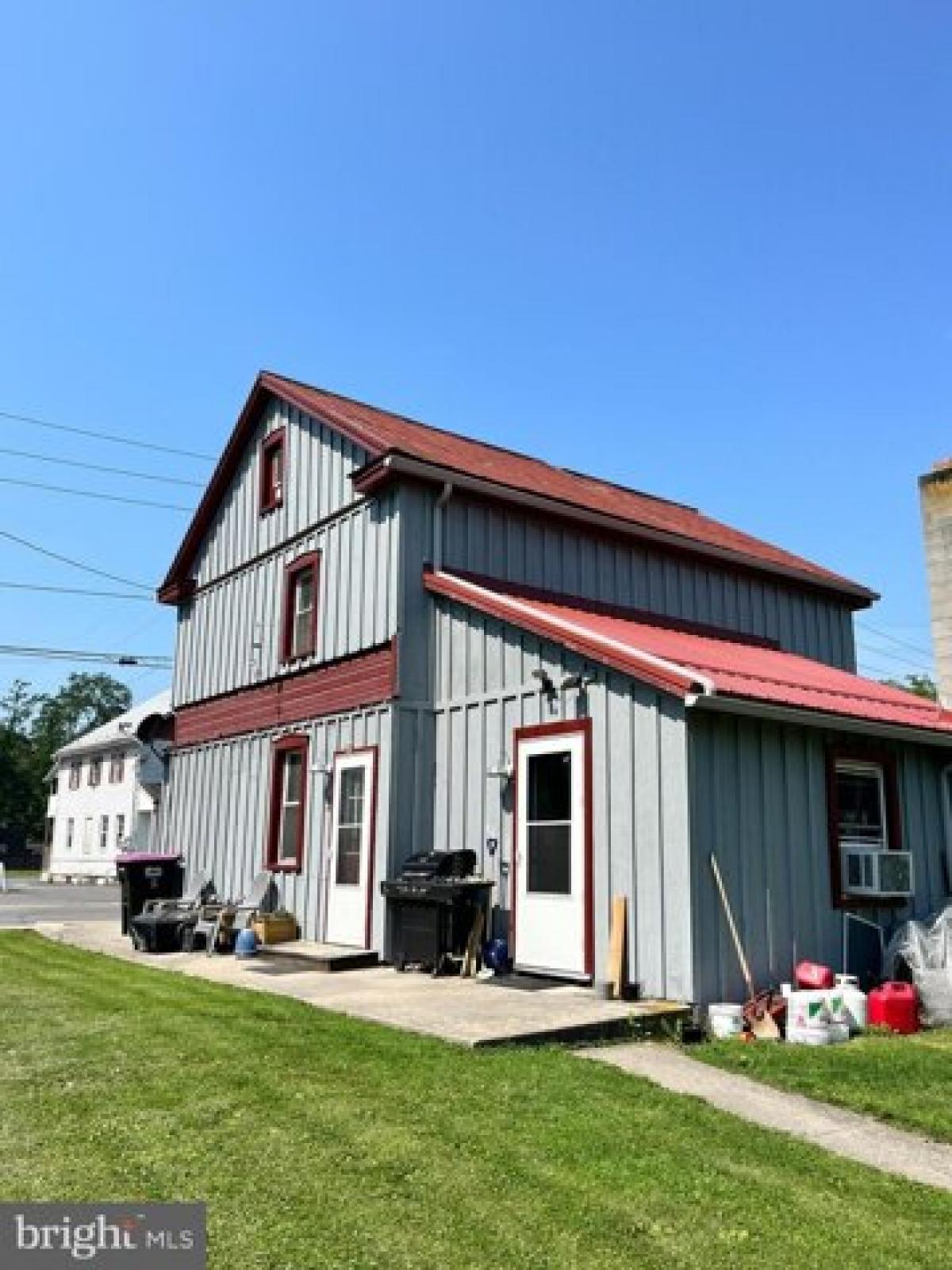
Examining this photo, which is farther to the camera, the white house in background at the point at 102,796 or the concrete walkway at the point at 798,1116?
the white house in background at the point at 102,796

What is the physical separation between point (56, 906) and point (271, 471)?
554 inches

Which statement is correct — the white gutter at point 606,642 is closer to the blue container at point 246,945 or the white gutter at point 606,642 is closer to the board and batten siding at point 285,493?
the board and batten siding at point 285,493

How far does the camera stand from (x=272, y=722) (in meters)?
14.8

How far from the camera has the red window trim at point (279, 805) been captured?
13531 millimetres

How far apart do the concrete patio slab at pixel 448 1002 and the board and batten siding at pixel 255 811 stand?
4.33ft

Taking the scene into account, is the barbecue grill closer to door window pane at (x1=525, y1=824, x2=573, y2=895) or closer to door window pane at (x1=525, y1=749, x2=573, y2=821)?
door window pane at (x1=525, y1=824, x2=573, y2=895)

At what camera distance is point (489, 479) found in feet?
42.3

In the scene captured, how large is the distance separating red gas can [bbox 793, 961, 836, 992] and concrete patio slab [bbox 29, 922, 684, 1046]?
4.02 ft

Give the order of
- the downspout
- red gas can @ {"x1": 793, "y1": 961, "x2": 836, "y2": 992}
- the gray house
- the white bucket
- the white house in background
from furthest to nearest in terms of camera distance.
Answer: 1. the white house in background
2. the downspout
3. the gray house
4. red gas can @ {"x1": 793, "y1": 961, "x2": 836, "y2": 992}
5. the white bucket

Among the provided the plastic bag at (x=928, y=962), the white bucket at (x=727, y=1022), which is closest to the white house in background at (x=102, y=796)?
the plastic bag at (x=928, y=962)

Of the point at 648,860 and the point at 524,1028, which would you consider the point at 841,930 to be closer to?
the point at 648,860

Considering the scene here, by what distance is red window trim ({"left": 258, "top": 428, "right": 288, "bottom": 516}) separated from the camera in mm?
15773

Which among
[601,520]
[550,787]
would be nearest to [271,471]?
[601,520]

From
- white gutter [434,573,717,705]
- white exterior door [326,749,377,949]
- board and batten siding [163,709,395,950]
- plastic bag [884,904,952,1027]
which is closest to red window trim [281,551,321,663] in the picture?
board and batten siding [163,709,395,950]
